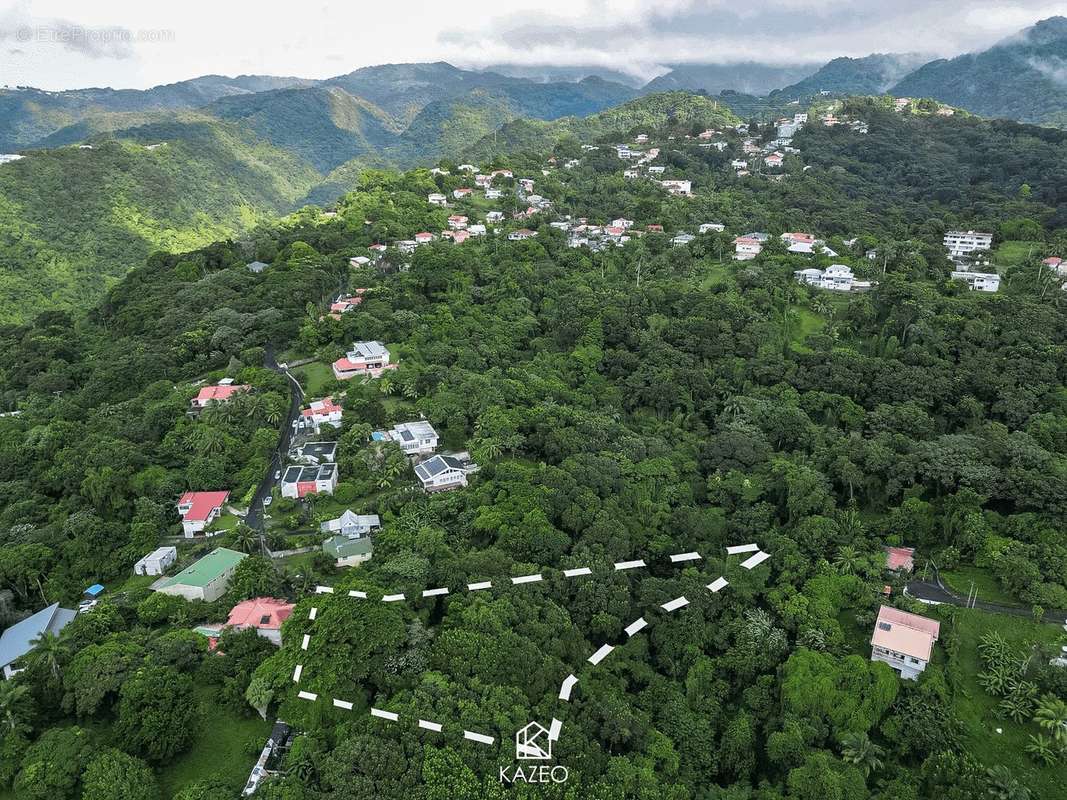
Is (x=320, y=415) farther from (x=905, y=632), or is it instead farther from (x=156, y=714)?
(x=905, y=632)

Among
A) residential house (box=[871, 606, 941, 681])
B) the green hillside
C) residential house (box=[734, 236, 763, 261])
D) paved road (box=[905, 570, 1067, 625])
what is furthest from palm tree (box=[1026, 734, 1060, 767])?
the green hillside

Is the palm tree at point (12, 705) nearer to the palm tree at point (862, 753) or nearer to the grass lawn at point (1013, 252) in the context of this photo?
the palm tree at point (862, 753)

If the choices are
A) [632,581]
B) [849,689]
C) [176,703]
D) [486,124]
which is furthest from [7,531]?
[486,124]

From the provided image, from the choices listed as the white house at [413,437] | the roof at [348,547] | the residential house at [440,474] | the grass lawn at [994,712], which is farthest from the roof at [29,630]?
the grass lawn at [994,712]

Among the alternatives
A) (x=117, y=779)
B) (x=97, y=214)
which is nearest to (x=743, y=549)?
(x=117, y=779)

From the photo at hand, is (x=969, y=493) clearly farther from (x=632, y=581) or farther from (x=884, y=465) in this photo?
(x=632, y=581)

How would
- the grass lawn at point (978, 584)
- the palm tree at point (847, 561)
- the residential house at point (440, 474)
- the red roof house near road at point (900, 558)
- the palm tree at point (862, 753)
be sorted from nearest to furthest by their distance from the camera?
1. the palm tree at point (862, 753)
2. the grass lawn at point (978, 584)
3. the palm tree at point (847, 561)
4. the red roof house near road at point (900, 558)
5. the residential house at point (440, 474)
